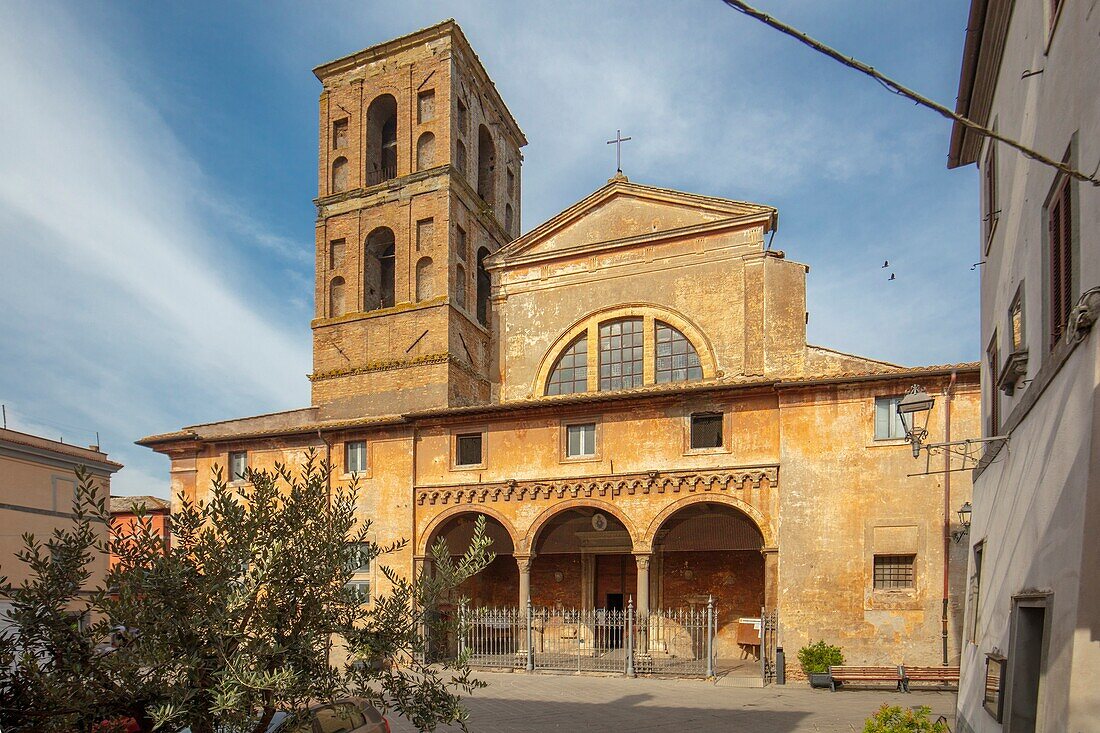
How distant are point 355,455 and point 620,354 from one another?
318 inches

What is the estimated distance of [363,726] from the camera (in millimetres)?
8117

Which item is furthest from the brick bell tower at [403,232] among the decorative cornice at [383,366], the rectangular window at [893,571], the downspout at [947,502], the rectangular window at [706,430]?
the downspout at [947,502]

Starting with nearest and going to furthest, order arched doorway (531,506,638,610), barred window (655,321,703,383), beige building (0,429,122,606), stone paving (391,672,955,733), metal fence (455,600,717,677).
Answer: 1. stone paving (391,672,955,733)
2. metal fence (455,600,717,677)
3. beige building (0,429,122,606)
4. barred window (655,321,703,383)
5. arched doorway (531,506,638,610)

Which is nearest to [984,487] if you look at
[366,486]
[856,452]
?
[856,452]

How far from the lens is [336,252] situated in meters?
27.2

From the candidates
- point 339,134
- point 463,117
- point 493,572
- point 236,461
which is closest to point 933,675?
point 493,572

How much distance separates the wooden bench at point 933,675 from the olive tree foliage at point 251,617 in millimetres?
12752

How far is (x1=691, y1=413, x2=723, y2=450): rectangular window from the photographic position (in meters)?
18.2

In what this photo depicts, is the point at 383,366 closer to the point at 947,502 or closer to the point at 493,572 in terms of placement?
the point at 493,572

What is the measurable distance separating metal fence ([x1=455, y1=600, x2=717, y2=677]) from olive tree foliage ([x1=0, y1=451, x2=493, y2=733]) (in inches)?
519

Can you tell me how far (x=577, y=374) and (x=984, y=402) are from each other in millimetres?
12192

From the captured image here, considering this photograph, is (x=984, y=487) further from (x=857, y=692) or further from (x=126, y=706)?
(x=126, y=706)

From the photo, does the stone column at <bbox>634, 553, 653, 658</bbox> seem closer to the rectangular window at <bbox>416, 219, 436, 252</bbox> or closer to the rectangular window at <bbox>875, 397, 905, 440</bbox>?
the rectangular window at <bbox>875, 397, 905, 440</bbox>

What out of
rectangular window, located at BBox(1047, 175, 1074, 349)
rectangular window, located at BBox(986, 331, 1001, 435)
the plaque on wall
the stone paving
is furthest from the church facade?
rectangular window, located at BBox(1047, 175, 1074, 349)
